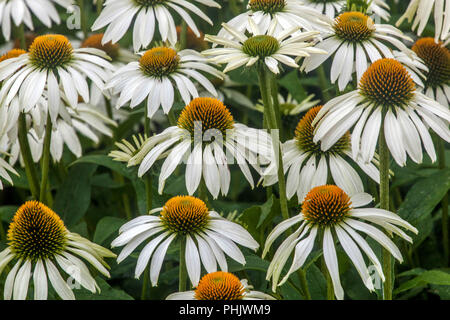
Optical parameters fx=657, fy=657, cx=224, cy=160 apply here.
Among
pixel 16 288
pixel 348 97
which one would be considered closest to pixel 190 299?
pixel 16 288

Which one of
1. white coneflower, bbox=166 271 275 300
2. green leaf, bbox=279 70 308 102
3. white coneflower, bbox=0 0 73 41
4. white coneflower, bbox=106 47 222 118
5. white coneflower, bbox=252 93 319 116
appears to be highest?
white coneflower, bbox=0 0 73 41

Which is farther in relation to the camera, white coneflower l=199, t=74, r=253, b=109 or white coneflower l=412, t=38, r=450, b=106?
white coneflower l=199, t=74, r=253, b=109

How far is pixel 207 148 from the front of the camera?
1198 millimetres

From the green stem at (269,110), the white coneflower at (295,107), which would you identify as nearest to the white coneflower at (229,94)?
the white coneflower at (295,107)

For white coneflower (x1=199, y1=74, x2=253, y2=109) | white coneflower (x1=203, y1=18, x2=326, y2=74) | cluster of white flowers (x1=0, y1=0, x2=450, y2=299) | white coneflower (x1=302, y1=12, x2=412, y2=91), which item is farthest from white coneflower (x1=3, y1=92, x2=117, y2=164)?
white coneflower (x1=302, y1=12, x2=412, y2=91)

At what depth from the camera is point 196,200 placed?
3.86 ft

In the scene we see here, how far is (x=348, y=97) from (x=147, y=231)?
428 mm

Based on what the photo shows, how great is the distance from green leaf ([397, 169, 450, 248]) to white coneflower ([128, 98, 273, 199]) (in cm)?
39

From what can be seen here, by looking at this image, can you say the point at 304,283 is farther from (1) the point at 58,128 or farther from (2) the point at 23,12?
(2) the point at 23,12

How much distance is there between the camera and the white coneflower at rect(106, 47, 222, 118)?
1.36 meters

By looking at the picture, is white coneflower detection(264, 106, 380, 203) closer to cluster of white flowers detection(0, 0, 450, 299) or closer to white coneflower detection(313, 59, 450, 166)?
cluster of white flowers detection(0, 0, 450, 299)

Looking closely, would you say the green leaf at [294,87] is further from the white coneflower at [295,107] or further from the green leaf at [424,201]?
the green leaf at [424,201]

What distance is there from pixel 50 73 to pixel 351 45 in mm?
642

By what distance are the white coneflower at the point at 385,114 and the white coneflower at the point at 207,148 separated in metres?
0.14
